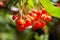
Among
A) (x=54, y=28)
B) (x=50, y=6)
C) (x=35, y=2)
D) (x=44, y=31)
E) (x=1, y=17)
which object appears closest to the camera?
(x=50, y=6)

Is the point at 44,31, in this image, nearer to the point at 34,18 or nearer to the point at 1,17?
the point at 1,17

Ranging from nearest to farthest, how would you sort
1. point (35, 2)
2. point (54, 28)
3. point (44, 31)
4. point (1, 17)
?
point (35, 2) < point (44, 31) < point (1, 17) < point (54, 28)

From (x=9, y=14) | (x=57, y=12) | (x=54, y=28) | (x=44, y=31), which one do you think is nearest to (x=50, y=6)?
(x=57, y=12)

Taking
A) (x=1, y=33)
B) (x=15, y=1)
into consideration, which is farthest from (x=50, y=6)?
(x=1, y=33)

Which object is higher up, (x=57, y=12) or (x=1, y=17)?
(x=57, y=12)

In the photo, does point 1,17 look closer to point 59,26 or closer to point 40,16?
point 59,26

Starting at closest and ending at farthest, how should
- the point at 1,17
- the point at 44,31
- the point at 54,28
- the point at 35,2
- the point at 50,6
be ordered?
the point at 50,6
the point at 35,2
the point at 44,31
the point at 1,17
the point at 54,28

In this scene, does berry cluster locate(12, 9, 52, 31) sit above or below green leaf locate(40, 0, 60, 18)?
below

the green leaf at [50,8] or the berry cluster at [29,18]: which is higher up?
the green leaf at [50,8]

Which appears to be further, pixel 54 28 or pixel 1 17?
pixel 54 28

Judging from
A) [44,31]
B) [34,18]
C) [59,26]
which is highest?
[34,18]
